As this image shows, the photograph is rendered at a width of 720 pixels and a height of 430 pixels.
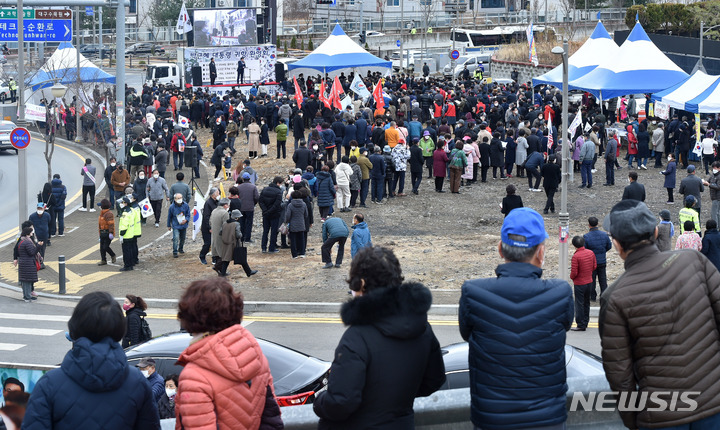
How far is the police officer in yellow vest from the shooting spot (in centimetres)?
2017

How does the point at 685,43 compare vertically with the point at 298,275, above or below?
above

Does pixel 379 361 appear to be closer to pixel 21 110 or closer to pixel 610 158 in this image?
pixel 21 110

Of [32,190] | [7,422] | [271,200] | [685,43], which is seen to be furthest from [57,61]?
[7,422]

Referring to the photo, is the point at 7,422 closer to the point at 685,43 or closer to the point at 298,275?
the point at 298,275

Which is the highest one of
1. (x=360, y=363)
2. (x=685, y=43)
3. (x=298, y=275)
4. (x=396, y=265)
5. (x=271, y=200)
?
(x=685, y=43)

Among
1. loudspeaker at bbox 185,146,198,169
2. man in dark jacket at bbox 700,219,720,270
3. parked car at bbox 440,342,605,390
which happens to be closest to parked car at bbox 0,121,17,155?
loudspeaker at bbox 185,146,198,169

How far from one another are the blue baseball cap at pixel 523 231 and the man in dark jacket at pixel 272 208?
1620cm

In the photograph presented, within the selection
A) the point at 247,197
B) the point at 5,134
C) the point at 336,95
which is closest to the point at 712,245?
the point at 247,197

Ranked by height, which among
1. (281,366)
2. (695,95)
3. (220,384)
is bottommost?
(281,366)

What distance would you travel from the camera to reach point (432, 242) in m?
21.6

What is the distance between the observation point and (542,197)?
26.3 m

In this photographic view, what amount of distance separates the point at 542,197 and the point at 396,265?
22334 millimetres

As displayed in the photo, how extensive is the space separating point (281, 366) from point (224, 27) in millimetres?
38651

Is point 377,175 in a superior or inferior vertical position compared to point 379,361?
inferior
